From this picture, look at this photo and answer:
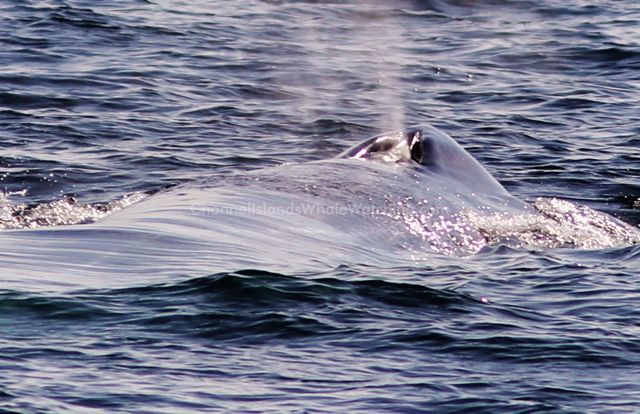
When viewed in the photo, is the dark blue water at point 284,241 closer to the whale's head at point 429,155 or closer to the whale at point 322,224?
the whale at point 322,224

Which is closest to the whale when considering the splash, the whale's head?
the whale's head

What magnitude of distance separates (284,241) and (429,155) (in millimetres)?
2796

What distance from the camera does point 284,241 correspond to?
405 inches

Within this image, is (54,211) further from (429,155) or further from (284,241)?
(284,241)

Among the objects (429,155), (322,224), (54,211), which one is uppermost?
(429,155)

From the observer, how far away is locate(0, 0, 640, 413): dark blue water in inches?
293

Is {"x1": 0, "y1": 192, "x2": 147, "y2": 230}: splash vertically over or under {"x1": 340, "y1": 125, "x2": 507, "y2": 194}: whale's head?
under

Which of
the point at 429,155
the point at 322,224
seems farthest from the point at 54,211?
the point at 322,224

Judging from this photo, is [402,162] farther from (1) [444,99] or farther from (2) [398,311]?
(1) [444,99]

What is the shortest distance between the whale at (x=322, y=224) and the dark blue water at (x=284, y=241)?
0.04 meters

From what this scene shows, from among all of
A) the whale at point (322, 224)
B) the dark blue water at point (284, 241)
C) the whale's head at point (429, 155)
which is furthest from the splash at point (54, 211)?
the whale's head at point (429, 155)

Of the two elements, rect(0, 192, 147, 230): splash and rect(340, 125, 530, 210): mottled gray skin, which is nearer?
rect(340, 125, 530, 210): mottled gray skin

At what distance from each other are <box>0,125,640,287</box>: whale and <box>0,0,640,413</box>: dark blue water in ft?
0.14

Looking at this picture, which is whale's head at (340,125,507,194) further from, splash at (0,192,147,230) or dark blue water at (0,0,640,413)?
splash at (0,192,147,230)
